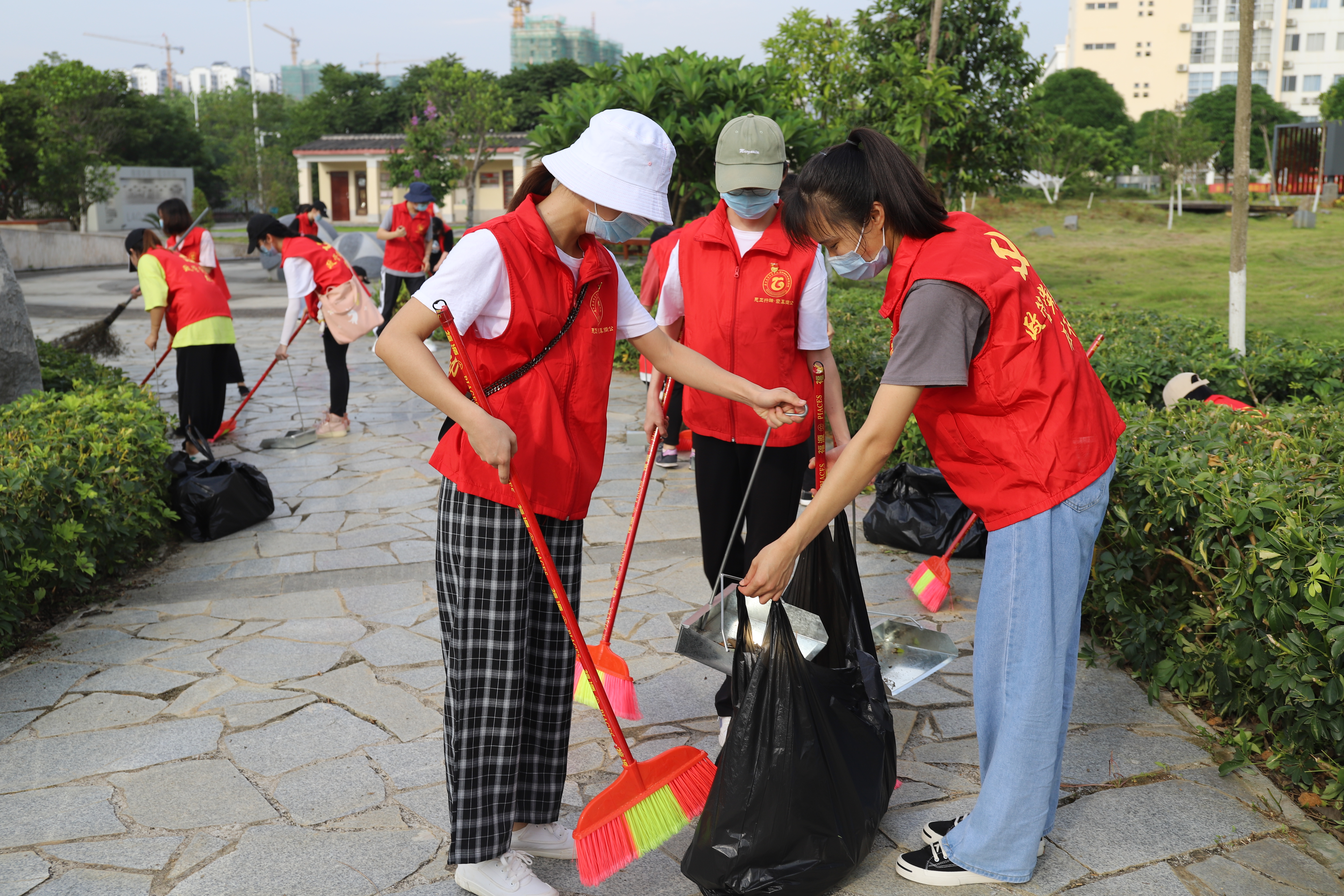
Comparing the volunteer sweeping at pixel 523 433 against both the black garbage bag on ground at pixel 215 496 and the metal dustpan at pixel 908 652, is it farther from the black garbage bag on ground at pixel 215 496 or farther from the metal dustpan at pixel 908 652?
the black garbage bag on ground at pixel 215 496

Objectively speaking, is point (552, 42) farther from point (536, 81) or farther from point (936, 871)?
point (936, 871)

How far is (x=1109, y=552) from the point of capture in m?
3.72

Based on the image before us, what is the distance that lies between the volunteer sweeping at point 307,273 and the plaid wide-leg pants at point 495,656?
5273 mm

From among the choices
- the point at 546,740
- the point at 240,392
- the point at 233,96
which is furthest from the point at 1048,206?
→ the point at 233,96

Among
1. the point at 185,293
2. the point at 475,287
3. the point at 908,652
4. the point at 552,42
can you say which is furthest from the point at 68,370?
the point at 552,42

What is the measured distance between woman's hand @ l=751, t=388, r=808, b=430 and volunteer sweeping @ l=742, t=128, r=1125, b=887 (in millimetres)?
274

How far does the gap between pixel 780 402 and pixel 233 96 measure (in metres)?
67.9

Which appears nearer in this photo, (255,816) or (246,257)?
(255,816)

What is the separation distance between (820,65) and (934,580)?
10.9 metres

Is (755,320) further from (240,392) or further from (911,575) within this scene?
(240,392)

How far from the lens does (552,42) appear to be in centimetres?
14662

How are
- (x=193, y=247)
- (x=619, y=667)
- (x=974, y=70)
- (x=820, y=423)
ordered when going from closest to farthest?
(x=820, y=423) < (x=619, y=667) < (x=193, y=247) < (x=974, y=70)

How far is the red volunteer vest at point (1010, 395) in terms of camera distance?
7.18ft

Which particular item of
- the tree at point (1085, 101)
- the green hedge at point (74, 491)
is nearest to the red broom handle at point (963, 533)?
the green hedge at point (74, 491)
